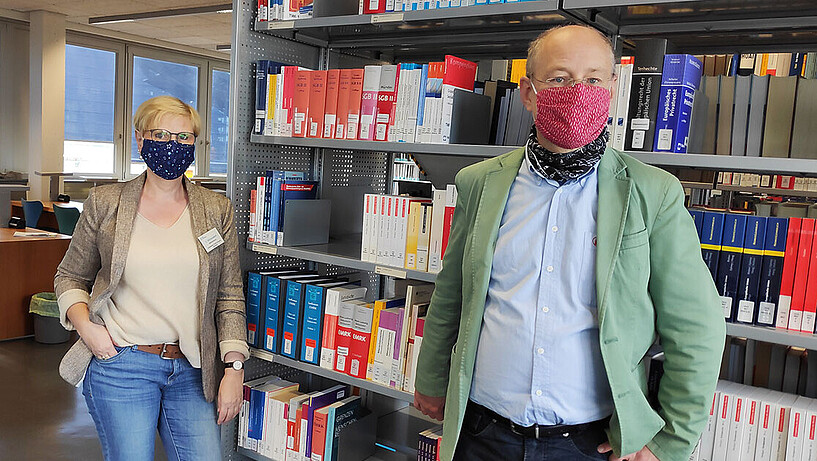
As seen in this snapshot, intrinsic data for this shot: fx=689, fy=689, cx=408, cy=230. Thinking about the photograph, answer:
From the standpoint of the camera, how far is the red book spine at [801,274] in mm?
1893

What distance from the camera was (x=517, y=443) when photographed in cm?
156

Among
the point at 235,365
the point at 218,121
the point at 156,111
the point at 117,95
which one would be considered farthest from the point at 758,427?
the point at 218,121

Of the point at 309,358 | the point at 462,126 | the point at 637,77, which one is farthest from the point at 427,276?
the point at 637,77

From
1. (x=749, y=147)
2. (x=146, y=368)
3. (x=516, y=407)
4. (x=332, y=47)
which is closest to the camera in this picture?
(x=516, y=407)

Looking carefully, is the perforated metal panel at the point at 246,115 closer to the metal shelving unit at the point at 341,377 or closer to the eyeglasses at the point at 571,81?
the metal shelving unit at the point at 341,377

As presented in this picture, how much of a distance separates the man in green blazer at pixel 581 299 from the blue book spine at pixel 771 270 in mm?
538

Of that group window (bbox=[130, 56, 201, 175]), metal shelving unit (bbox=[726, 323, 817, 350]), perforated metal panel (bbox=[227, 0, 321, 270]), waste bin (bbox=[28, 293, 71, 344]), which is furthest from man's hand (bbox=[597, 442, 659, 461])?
window (bbox=[130, 56, 201, 175])

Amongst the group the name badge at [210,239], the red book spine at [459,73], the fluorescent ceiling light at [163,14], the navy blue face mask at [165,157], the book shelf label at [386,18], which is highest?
the fluorescent ceiling light at [163,14]

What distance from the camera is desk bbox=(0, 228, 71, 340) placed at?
555 cm

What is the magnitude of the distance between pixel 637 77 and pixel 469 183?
72 cm

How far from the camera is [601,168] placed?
1562 mm

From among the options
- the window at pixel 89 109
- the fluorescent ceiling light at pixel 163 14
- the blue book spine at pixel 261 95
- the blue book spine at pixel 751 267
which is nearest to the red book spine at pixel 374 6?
the blue book spine at pixel 261 95

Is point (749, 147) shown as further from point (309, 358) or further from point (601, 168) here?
point (309, 358)

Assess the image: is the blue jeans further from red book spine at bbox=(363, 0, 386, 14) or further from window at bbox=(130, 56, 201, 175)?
window at bbox=(130, 56, 201, 175)
